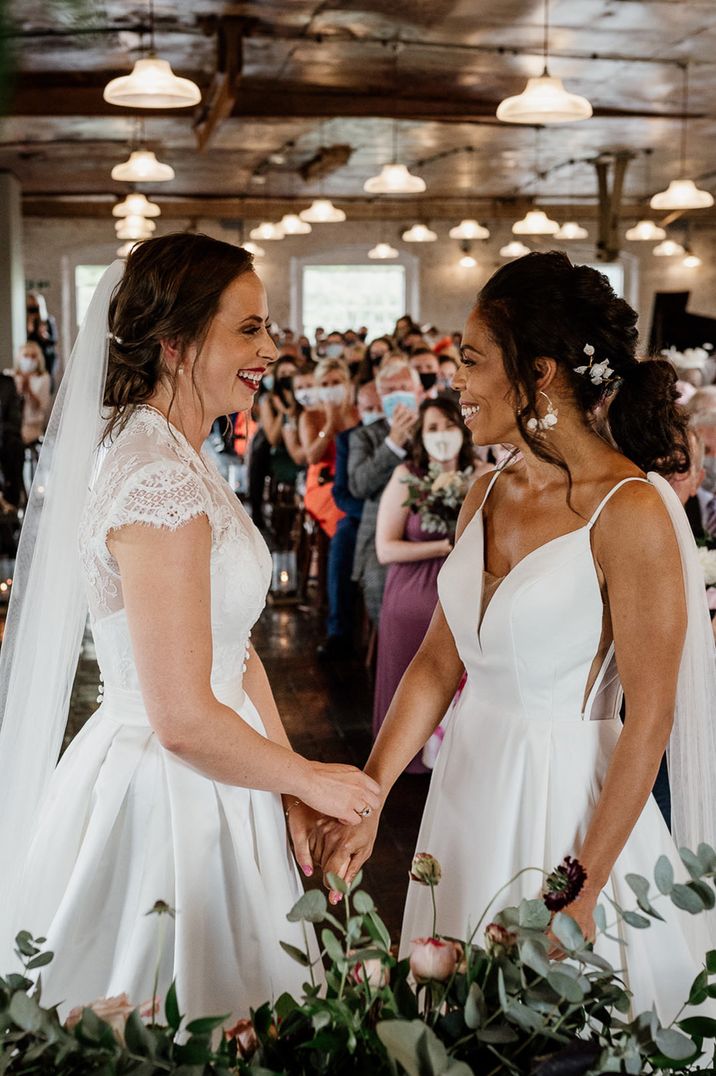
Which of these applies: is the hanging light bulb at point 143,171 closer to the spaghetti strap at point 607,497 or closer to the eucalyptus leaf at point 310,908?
the spaghetti strap at point 607,497

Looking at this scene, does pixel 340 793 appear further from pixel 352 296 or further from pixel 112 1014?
pixel 352 296

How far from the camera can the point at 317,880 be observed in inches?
155

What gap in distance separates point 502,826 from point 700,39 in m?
9.55

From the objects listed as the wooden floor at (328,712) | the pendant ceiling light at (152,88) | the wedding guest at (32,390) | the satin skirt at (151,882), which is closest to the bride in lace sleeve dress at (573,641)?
the satin skirt at (151,882)

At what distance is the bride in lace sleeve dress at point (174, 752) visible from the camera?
1770 mm

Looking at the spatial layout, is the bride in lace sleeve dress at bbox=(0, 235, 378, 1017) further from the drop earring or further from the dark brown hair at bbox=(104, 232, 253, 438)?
the drop earring

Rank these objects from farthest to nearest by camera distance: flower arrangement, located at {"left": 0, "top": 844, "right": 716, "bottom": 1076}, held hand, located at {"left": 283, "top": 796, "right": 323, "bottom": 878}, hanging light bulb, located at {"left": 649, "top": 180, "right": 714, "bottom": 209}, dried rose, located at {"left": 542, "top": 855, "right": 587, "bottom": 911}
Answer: hanging light bulb, located at {"left": 649, "top": 180, "right": 714, "bottom": 209}
held hand, located at {"left": 283, "top": 796, "right": 323, "bottom": 878}
dried rose, located at {"left": 542, "top": 855, "right": 587, "bottom": 911}
flower arrangement, located at {"left": 0, "top": 844, "right": 716, "bottom": 1076}

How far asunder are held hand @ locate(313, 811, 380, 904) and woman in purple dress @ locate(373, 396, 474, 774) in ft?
9.09

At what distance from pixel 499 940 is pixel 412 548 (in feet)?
12.1

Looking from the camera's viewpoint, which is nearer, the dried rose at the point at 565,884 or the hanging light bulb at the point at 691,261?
the dried rose at the point at 565,884

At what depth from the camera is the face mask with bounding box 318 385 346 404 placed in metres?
7.52

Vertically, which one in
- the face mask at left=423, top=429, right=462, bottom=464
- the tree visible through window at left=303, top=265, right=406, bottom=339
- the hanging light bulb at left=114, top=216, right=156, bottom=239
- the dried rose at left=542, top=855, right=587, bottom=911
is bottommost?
the dried rose at left=542, top=855, right=587, bottom=911

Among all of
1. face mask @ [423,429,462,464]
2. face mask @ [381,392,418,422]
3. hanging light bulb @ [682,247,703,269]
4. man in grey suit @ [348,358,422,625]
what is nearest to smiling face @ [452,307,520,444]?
face mask @ [423,429,462,464]

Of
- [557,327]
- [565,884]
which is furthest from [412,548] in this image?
[565,884]
